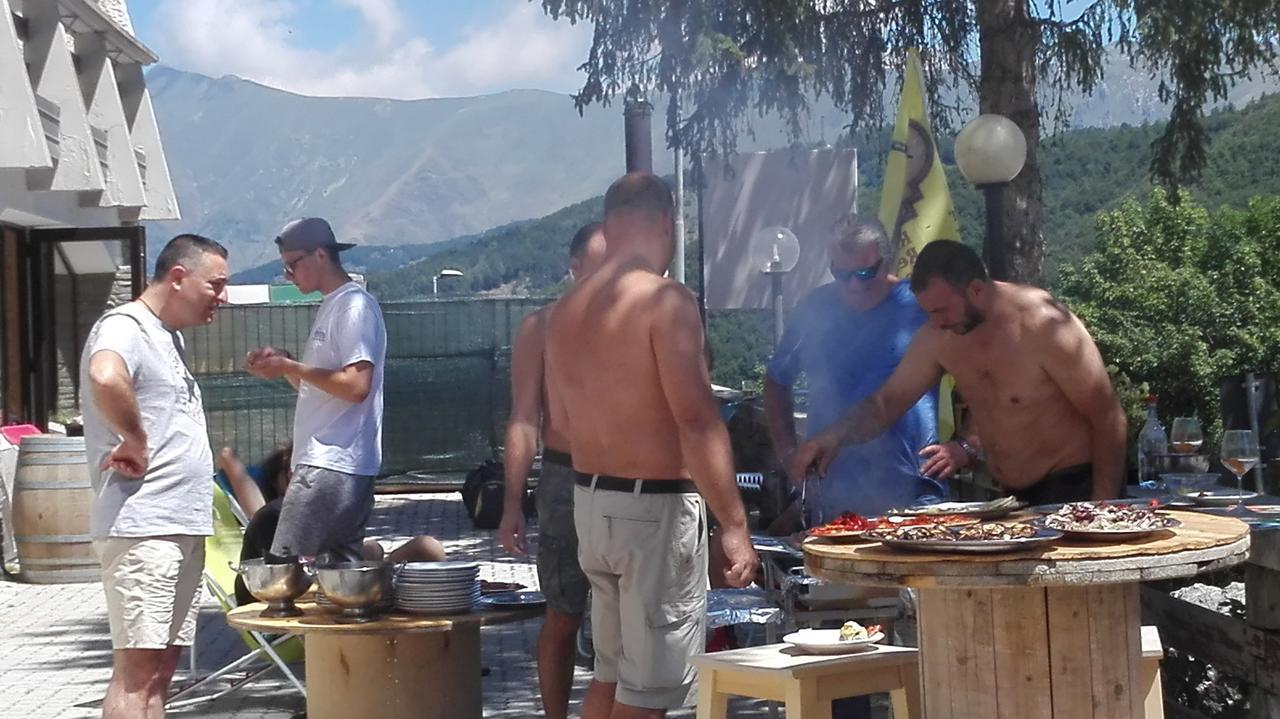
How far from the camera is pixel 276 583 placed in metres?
5.86

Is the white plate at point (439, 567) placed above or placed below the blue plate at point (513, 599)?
above

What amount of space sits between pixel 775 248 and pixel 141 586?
1140 centimetres

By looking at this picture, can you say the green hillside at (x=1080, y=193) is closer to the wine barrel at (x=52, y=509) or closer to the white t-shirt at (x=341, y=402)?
the wine barrel at (x=52, y=509)

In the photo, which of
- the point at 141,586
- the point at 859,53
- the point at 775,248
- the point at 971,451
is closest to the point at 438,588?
the point at 141,586

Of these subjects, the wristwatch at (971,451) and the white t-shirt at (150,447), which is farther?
the wristwatch at (971,451)

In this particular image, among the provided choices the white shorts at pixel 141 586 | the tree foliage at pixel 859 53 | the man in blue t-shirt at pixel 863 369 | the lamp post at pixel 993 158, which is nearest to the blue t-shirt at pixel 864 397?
the man in blue t-shirt at pixel 863 369

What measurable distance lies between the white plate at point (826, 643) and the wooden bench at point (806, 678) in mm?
26

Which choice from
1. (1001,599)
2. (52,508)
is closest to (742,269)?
(52,508)

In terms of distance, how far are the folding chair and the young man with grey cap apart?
0.80 meters

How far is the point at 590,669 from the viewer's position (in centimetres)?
780

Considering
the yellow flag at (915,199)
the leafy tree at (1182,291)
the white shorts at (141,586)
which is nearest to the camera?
the white shorts at (141,586)

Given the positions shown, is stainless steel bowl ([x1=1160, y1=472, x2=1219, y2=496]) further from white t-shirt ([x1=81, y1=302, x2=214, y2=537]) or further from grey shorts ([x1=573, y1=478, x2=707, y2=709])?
white t-shirt ([x1=81, y1=302, x2=214, y2=537])

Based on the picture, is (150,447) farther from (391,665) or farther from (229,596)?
(229,596)

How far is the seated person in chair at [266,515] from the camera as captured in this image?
685 cm
